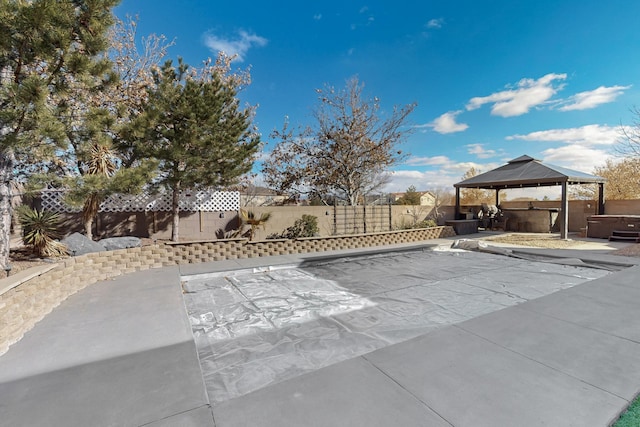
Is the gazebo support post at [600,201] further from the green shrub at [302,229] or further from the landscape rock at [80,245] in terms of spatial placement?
the landscape rock at [80,245]

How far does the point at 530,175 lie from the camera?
11109 millimetres

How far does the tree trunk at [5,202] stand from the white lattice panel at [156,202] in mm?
2165

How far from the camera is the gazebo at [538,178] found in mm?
10320

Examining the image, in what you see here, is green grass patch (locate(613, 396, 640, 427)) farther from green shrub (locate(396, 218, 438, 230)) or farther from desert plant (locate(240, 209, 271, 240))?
green shrub (locate(396, 218, 438, 230))

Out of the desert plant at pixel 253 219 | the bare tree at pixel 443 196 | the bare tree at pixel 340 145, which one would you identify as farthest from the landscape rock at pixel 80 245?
the bare tree at pixel 443 196

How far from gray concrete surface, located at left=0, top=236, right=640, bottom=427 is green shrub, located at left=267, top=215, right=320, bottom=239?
5519mm

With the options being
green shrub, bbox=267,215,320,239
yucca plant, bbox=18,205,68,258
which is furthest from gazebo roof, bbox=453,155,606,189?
yucca plant, bbox=18,205,68,258

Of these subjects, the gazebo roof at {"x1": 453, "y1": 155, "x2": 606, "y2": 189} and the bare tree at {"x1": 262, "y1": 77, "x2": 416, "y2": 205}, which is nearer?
the gazebo roof at {"x1": 453, "y1": 155, "x2": 606, "y2": 189}

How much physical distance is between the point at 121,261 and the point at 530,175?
44.6 feet

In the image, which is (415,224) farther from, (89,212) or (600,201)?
(89,212)

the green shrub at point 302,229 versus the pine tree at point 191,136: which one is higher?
the pine tree at point 191,136

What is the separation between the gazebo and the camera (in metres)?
10.3

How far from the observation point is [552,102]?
1101 cm

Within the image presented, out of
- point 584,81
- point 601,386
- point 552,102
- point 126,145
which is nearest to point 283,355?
point 601,386
